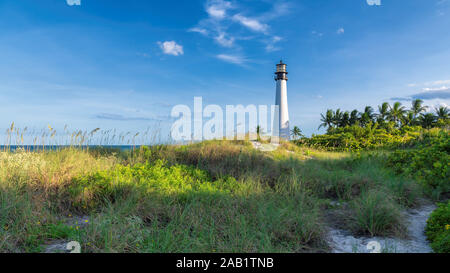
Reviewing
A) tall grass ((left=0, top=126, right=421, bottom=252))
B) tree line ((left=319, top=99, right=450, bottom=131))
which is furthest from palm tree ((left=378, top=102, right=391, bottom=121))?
tall grass ((left=0, top=126, right=421, bottom=252))

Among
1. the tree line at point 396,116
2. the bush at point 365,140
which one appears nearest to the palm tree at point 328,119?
the tree line at point 396,116

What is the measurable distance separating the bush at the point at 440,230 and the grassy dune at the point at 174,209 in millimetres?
326

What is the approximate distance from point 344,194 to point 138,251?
4.28m

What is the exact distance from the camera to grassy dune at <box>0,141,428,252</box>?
305 centimetres

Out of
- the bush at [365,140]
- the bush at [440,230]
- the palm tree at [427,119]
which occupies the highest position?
the palm tree at [427,119]

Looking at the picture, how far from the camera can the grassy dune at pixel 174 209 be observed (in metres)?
3.05

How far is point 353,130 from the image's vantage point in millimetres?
18375

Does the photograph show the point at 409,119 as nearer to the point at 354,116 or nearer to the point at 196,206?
the point at 354,116

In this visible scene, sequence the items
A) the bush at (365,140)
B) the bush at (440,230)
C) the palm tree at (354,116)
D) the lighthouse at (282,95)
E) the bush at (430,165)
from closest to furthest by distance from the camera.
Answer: the bush at (440,230)
the bush at (430,165)
the bush at (365,140)
the lighthouse at (282,95)
the palm tree at (354,116)

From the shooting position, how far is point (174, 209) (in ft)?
12.8

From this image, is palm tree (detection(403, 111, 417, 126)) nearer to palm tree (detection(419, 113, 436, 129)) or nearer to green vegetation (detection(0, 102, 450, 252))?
palm tree (detection(419, 113, 436, 129))

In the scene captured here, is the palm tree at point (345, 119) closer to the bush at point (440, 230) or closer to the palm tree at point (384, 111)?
the palm tree at point (384, 111)

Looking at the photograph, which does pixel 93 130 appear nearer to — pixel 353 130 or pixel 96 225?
pixel 96 225
